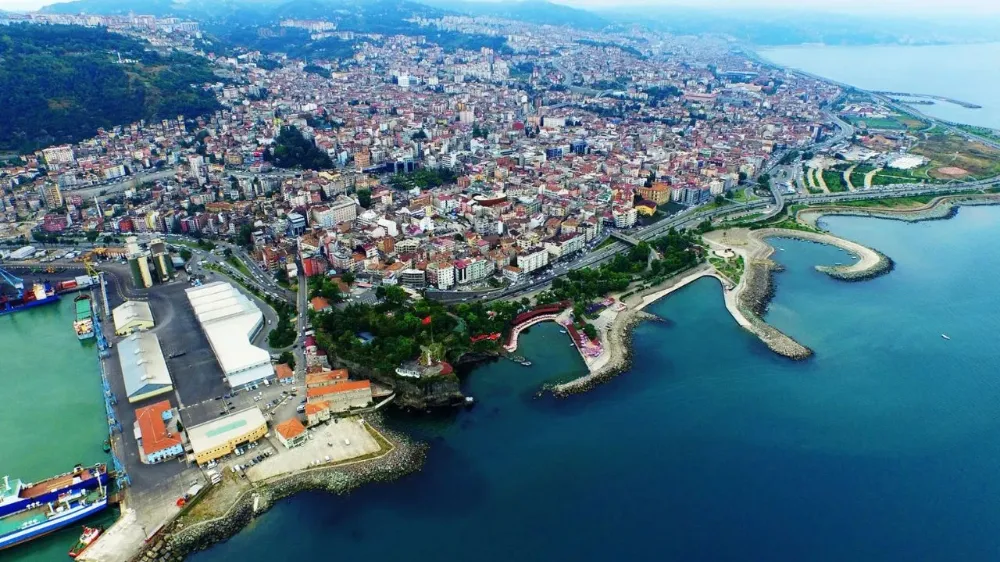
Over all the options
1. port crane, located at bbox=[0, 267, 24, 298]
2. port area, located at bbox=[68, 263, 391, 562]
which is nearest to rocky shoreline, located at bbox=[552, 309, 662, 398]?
port area, located at bbox=[68, 263, 391, 562]

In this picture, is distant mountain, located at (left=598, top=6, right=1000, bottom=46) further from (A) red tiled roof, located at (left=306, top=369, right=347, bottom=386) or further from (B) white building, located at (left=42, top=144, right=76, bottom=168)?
(A) red tiled roof, located at (left=306, top=369, right=347, bottom=386)

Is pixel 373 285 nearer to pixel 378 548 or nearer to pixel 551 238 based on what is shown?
pixel 551 238

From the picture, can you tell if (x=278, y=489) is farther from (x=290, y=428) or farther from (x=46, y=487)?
(x=46, y=487)

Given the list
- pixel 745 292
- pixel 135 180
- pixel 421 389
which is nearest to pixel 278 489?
pixel 421 389

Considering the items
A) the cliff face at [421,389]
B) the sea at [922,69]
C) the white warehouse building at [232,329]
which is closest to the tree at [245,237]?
the white warehouse building at [232,329]

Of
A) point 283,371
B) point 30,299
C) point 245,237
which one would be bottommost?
point 30,299

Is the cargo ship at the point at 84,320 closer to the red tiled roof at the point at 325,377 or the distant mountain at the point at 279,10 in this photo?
the red tiled roof at the point at 325,377
